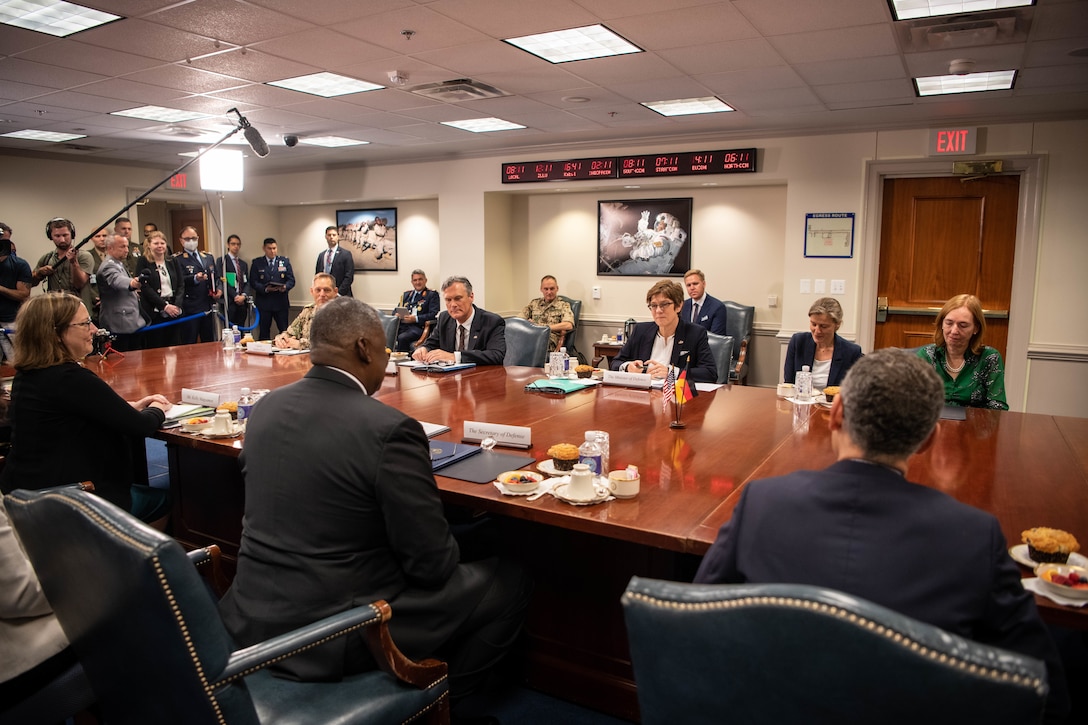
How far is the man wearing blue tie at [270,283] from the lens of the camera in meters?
9.80

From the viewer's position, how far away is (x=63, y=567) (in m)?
1.36

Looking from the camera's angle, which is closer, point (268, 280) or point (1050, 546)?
point (1050, 546)

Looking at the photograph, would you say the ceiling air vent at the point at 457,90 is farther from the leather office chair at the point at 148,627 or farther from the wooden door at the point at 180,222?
the wooden door at the point at 180,222

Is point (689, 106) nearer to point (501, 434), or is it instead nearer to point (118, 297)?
point (501, 434)

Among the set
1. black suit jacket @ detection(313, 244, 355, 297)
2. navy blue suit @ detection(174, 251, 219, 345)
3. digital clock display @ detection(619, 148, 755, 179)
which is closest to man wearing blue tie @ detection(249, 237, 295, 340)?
black suit jacket @ detection(313, 244, 355, 297)

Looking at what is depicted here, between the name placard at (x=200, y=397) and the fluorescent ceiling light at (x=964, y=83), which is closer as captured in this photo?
the name placard at (x=200, y=397)

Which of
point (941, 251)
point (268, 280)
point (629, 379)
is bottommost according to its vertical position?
point (629, 379)

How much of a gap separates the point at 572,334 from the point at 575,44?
400cm

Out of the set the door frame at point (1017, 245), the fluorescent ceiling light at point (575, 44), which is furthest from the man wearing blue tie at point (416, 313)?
the door frame at point (1017, 245)

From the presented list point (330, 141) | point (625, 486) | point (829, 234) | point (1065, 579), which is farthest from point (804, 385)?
point (330, 141)

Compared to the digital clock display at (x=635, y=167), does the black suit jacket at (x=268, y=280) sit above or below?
below

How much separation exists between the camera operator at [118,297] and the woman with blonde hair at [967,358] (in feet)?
20.7

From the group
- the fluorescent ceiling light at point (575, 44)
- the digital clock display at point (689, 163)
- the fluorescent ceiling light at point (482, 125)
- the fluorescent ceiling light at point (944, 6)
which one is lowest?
the digital clock display at point (689, 163)

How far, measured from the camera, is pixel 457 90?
5.21m
